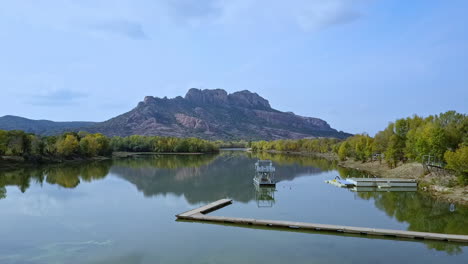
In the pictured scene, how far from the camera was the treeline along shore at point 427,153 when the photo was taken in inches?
1687

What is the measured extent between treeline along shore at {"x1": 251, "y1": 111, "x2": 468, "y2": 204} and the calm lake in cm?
434

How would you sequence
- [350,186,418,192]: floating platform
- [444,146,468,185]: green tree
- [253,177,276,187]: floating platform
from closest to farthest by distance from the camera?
[444,146,468,185]: green tree → [350,186,418,192]: floating platform → [253,177,276,187]: floating platform

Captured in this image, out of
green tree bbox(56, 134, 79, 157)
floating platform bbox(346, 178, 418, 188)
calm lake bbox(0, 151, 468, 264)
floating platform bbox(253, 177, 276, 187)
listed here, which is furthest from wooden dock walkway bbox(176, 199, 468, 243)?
green tree bbox(56, 134, 79, 157)

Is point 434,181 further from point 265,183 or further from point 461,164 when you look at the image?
point 265,183

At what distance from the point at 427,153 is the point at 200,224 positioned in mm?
39819

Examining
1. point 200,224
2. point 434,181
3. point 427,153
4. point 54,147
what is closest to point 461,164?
point 434,181

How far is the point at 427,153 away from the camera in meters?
53.7

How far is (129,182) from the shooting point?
194 feet

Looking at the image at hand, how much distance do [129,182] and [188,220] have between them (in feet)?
102

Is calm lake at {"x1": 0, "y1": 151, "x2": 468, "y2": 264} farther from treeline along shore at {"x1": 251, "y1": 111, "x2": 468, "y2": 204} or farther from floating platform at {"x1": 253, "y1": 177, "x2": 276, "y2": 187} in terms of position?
treeline along shore at {"x1": 251, "y1": 111, "x2": 468, "y2": 204}

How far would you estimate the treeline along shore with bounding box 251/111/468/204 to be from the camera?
141ft

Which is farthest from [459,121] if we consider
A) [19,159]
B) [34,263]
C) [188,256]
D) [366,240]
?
[19,159]

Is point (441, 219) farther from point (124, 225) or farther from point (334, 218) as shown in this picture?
point (124, 225)

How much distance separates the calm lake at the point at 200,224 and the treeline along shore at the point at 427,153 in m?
4.34
